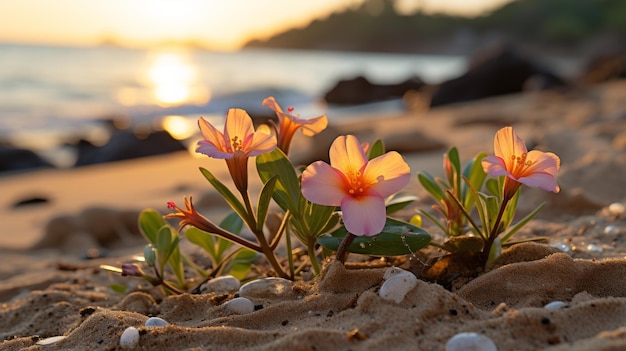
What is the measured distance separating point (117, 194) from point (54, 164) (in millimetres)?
3726

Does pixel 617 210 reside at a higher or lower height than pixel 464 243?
lower

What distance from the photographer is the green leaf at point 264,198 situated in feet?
5.82

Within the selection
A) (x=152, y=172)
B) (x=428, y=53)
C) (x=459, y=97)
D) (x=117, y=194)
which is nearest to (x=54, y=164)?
(x=152, y=172)

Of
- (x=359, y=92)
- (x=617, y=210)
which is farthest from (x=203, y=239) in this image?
(x=359, y=92)

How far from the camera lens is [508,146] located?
5.57 feet

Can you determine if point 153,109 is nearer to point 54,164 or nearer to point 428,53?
point 54,164

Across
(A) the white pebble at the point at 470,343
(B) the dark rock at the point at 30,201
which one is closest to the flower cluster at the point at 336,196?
(A) the white pebble at the point at 470,343

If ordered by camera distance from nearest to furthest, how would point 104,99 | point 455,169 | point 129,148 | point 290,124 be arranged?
point 290,124 < point 455,169 < point 129,148 < point 104,99

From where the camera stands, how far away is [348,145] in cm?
161

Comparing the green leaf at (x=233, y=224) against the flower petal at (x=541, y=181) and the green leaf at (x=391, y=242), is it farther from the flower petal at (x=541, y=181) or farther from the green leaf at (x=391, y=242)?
the flower petal at (x=541, y=181)

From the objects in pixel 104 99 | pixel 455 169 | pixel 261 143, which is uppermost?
pixel 104 99

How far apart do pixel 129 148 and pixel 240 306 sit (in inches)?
293

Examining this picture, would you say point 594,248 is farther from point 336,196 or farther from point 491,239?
point 336,196

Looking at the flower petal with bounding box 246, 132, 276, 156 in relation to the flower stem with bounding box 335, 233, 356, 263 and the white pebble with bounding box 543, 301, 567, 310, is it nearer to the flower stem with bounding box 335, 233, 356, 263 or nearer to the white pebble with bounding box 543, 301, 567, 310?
the flower stem with bounding box 335, 233, 356, 263
